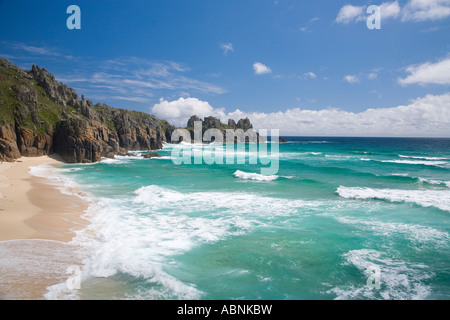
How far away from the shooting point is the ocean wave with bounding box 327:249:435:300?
27.4 feet

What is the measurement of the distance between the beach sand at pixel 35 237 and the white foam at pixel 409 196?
21.1 m

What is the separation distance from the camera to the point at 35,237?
11.5m

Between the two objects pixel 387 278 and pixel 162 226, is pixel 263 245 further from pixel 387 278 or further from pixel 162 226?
pixel 162 226

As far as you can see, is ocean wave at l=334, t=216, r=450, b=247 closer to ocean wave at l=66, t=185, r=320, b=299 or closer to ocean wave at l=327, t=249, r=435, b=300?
ocean wave at l=327, t=249, r=435, b=300

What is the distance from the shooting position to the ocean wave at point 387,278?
8359 mm

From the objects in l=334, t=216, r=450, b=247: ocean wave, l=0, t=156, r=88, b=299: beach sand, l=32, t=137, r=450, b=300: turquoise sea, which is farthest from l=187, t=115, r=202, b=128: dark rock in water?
l=334, t=216, r=450, b=247: ocean wave

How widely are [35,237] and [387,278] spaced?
15093 millimetres

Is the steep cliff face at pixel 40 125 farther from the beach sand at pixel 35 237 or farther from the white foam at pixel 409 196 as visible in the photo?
the white foam at pixel 409 196

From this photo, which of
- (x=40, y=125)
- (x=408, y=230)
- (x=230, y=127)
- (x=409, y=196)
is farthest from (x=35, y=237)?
(x=230, y=127)

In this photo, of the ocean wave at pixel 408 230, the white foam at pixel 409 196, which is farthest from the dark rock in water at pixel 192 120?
the ocean wave at pixel 408 230

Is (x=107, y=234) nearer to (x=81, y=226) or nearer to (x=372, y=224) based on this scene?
(x=81, y=226)

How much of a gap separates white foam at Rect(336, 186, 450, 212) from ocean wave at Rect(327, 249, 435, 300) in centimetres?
1158
